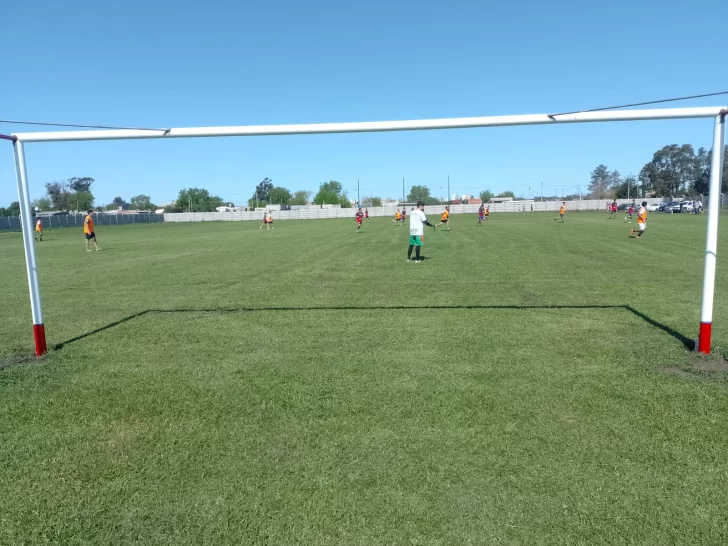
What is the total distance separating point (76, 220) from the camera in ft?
207

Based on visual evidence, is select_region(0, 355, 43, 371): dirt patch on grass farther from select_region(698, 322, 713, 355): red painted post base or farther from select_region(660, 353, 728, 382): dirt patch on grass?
select_region(698, 322, 713, 355): red painted post base

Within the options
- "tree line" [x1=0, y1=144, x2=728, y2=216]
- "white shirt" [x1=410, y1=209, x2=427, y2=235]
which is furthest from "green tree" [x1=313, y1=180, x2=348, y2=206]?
"white shirt" [x1=410, y1=209, x2=427, y2=235]

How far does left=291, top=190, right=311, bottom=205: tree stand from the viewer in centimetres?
15150

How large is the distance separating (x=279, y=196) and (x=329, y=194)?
584 inches

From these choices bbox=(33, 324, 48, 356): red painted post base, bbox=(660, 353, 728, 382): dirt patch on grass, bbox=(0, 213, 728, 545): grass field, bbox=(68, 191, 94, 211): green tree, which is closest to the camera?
bbox=(0, 213, 728, 545): grass field

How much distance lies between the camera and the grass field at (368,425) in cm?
296

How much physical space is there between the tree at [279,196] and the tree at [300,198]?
2799 mm

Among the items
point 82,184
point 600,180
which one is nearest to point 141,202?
point 82,184

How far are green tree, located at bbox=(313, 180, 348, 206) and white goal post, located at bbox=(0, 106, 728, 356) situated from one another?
136035 mm

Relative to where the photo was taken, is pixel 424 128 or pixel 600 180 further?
pixel 600 180

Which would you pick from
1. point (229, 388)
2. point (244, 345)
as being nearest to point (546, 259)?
point (244, 345)

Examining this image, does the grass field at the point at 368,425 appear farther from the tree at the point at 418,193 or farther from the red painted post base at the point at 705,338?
the tree at the point at 418,193

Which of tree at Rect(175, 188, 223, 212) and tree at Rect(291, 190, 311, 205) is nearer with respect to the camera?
tree at Rect(175, 188, 223, 212)

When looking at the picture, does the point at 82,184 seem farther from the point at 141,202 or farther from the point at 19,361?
the point at 19,361
